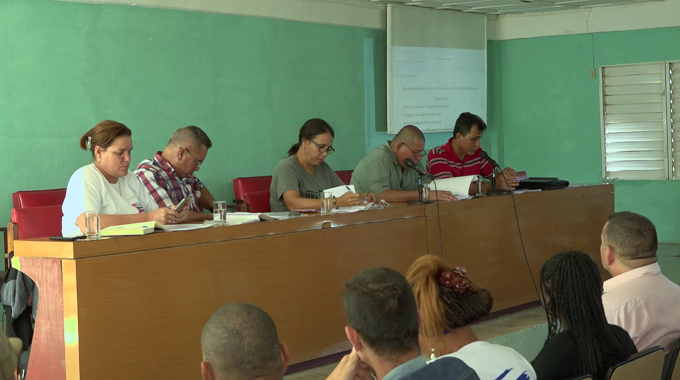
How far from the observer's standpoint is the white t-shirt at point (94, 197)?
10.2 ft

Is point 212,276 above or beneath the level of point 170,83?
beneath

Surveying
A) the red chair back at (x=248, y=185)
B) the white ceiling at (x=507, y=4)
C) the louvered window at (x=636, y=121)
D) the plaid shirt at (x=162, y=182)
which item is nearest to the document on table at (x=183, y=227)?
the plaid shirt at (x=162, y=182)

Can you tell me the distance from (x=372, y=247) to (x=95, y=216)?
4.51 feet

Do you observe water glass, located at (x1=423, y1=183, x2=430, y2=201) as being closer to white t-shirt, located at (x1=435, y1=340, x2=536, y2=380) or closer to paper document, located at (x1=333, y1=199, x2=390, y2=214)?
paper document, located at (x1=333, y1=199, x2=390, y2=214)

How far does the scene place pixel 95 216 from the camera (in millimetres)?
2721

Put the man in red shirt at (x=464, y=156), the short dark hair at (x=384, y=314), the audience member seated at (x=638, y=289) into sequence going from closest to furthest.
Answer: the short dark hair at (x=384, y=314)
the audience member seated at (x=638, y=289)
the man in red shirt at (x=464, y=156)

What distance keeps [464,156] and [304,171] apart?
1269 mm

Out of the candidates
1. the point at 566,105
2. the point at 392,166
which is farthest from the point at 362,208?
the point at 566,105

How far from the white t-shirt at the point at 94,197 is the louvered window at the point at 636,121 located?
19.0 feet

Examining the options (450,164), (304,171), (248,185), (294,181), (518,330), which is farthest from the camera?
(248,185)

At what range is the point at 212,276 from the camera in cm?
295

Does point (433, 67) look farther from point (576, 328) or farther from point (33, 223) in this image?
point (576, 328)

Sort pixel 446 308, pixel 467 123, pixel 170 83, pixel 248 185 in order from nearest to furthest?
pixel 446 308 → pixel 467 123 → pixel 170 83 → pixel 248 185

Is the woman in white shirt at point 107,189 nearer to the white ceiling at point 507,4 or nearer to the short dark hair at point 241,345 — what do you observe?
the short dark hair at point 241,345
